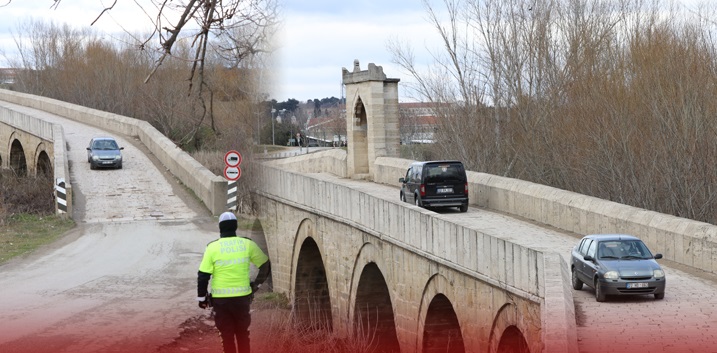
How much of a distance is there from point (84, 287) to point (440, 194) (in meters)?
9.45

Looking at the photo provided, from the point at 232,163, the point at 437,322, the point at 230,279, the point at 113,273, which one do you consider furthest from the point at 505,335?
the point at 232,163

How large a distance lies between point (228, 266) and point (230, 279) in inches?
4.8

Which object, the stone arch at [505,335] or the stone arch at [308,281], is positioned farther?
the stone arch at [308,281]

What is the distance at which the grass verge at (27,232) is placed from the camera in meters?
23.9

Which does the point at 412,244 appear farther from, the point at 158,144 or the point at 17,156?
the point at 17,156

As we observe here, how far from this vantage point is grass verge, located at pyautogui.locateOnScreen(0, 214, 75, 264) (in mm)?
23875

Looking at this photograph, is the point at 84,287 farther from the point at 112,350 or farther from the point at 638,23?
the point at 638,23

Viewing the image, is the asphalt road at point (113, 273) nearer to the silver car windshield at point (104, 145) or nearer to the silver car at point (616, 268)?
the silver car windshield at point (104, 145)

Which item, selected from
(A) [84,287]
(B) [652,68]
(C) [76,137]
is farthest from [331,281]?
(C) [76,137]

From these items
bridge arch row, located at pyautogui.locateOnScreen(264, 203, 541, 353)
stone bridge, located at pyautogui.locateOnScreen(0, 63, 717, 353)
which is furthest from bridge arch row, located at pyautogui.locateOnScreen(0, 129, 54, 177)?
bridge arch row, located at pyautogui.locateOnScreen(264, 203, 541, 353)

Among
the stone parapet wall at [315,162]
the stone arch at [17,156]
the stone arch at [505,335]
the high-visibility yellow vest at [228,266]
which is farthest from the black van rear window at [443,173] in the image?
the stone arch at [17,156]

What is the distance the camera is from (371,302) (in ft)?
84.2

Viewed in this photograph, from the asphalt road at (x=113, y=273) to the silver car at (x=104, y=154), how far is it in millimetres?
584

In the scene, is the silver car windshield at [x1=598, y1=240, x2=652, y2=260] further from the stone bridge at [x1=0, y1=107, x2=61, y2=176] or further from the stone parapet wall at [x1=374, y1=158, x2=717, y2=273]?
the stone bridge at [x1=0, y1=107, x2=61, y2=176]
